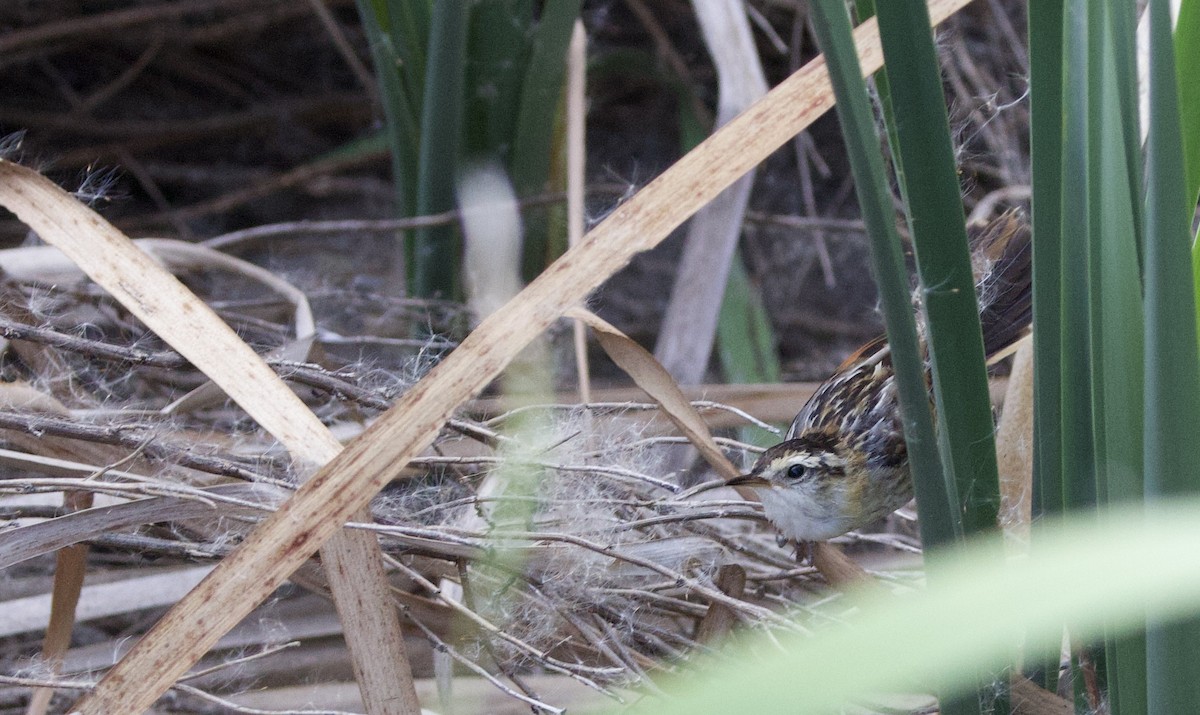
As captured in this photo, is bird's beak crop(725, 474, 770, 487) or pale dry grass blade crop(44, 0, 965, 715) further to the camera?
bird's beak crop(725, 474, 770, 487)

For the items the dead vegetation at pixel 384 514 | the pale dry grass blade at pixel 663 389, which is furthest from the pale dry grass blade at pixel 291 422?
the pale dry grass blade at pixel 663 389

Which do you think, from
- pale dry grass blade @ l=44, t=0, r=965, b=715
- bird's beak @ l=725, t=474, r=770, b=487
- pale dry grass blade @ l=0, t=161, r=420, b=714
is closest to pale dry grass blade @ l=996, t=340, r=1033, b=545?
bird's beak @ l=725, t=474, r=770, b=487

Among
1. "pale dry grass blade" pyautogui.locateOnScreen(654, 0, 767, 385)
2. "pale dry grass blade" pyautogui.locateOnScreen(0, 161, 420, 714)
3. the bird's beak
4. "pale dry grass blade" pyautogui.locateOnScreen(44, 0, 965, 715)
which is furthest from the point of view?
"pale dry grass blade" pyautogui.locateOnScreen(654, 0, 767, 385)

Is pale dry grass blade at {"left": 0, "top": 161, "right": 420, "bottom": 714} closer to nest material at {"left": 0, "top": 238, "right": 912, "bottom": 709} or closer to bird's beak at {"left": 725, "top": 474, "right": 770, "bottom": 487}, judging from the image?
nest material at {"left": 0, "top": 238, "right": 912, "bottom": 709}

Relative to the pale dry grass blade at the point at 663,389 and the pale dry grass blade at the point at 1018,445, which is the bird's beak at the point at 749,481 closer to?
the pale dry grass blade at the point at 663,389

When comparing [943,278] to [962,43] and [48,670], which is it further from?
[962,43]

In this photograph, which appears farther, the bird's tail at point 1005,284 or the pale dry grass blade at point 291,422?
the bird's tail at point 1005,284
